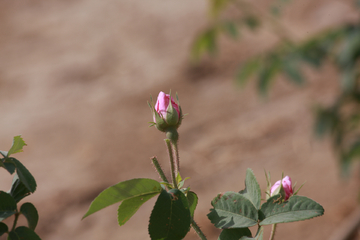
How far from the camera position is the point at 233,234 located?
613 millimetres

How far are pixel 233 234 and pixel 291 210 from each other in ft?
0.33

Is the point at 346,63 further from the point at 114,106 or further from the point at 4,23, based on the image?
the point at 4,23

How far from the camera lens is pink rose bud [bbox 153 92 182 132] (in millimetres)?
692

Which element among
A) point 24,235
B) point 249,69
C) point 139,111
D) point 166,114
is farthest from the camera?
point 139,111

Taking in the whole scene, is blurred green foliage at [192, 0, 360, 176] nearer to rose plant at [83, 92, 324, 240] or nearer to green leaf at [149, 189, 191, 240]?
rose plant at [83, 92, 324, 240]

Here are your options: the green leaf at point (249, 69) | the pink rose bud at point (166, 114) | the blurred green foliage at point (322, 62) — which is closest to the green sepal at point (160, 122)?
the pink rose bud at point (166, 114)

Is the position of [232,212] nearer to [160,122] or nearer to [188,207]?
[188,207]

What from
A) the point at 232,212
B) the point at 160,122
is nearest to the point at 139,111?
the point at 160,122

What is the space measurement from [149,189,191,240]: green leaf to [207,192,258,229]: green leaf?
7 centimetres

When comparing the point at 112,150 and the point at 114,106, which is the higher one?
the point at 114,106

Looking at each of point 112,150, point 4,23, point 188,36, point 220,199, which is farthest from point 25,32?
point 220,199

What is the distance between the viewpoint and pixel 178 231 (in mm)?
562

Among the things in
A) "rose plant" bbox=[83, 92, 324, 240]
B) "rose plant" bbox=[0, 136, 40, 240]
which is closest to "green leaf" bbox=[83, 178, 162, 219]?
"rose plant" bbox=[83, 92, 324, 240]

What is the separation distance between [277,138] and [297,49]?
113 inches
